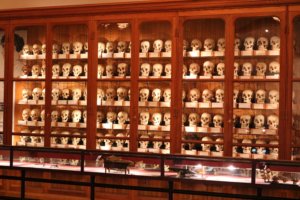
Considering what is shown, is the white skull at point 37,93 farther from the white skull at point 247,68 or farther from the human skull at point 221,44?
the white skull at point 247,68

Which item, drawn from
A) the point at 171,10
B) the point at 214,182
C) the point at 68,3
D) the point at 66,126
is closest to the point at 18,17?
the point at 68,3

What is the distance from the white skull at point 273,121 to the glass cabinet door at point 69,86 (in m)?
2.24

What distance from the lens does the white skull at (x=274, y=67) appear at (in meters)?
4.62

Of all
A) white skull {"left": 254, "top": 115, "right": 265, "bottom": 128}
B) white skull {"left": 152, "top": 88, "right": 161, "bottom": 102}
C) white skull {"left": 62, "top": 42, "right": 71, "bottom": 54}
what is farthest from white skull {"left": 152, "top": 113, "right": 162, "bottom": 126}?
white skull {"left": 62, "top": 42, "right": 71, "bottom": 54}

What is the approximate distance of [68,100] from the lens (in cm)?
551

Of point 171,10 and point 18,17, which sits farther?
point 18,17

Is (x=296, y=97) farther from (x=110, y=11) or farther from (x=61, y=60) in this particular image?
(x=61, y=60)

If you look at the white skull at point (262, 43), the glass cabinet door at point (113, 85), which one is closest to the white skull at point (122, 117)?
the glass cabinet door at point (113, 85)

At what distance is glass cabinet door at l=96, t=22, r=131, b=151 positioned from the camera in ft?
17.2

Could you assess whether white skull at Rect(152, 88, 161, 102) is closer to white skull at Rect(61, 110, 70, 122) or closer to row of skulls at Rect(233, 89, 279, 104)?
row of skulls at Rect(233, 89, 279, 104)

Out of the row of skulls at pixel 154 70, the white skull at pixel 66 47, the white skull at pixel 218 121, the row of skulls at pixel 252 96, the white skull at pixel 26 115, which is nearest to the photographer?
the row of skulls at pixel 252 96

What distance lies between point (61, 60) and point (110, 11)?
0.98 meters

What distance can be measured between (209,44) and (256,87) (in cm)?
74

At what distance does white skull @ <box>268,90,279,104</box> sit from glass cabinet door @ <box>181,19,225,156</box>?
20.7 inches
